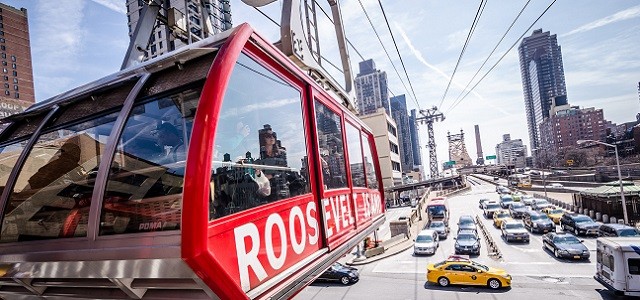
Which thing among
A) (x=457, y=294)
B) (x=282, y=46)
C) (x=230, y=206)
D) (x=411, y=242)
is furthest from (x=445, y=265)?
(x=230, y=206)

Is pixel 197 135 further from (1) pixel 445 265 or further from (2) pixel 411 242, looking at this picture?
(2) pixel 411 242

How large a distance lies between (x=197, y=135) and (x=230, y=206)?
0.56 meters

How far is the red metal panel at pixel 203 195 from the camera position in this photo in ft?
5.98

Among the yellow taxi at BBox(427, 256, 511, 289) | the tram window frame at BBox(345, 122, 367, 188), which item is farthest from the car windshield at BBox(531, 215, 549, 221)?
the tram window frame at BBox(345, 122, 367, 188)

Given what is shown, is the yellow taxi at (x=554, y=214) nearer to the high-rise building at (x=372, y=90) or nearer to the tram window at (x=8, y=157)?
the tram window at (x=8, y=157)

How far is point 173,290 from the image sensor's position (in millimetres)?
2100

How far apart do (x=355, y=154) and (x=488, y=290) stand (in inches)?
530

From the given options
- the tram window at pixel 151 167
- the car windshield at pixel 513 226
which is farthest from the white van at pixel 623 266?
the tram window at pixel 151 167

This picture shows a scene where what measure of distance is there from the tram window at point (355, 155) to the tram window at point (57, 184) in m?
3.57

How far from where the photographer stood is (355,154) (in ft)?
20.0

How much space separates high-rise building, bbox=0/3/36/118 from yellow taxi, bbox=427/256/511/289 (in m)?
91.5

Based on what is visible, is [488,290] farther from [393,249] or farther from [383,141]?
[383,141]

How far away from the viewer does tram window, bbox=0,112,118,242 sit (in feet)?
7.80

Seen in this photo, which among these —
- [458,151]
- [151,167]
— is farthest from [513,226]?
[458,151]
